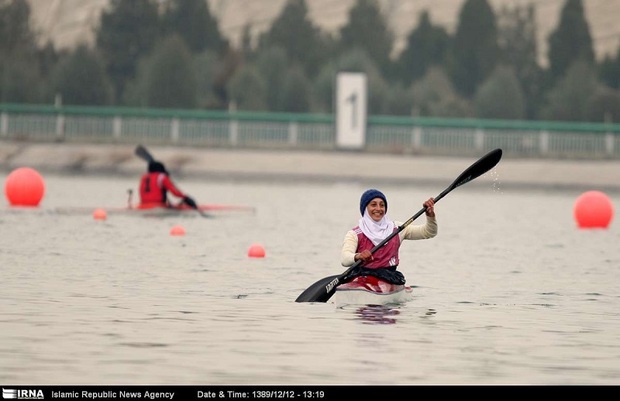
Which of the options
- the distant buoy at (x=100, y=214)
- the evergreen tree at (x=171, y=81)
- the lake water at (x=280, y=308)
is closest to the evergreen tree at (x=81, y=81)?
the evergreen tree at (x=171, y=81)

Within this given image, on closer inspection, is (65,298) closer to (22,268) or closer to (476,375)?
(22,268)

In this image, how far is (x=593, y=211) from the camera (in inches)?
1478

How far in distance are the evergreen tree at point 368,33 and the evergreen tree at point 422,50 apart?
2.24 m

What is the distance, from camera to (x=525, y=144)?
251 feet

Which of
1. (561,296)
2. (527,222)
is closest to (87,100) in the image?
(527,222)

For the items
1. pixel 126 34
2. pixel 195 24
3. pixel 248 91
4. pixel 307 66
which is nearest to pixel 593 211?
pixel 248 91

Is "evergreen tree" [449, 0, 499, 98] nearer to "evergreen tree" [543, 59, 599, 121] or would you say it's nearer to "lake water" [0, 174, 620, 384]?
"evergreen tree" [543, 59, 599, 121]

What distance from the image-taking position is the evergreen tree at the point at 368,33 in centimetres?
12538

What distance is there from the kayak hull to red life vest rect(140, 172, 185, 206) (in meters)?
15.2

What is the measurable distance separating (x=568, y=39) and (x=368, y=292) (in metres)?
106

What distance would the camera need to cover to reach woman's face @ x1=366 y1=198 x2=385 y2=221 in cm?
1930

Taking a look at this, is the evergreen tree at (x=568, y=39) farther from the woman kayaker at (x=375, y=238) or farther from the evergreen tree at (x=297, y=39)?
the woman kayaker at (x=375, y=238)

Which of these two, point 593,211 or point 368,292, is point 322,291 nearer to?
point 368,292
